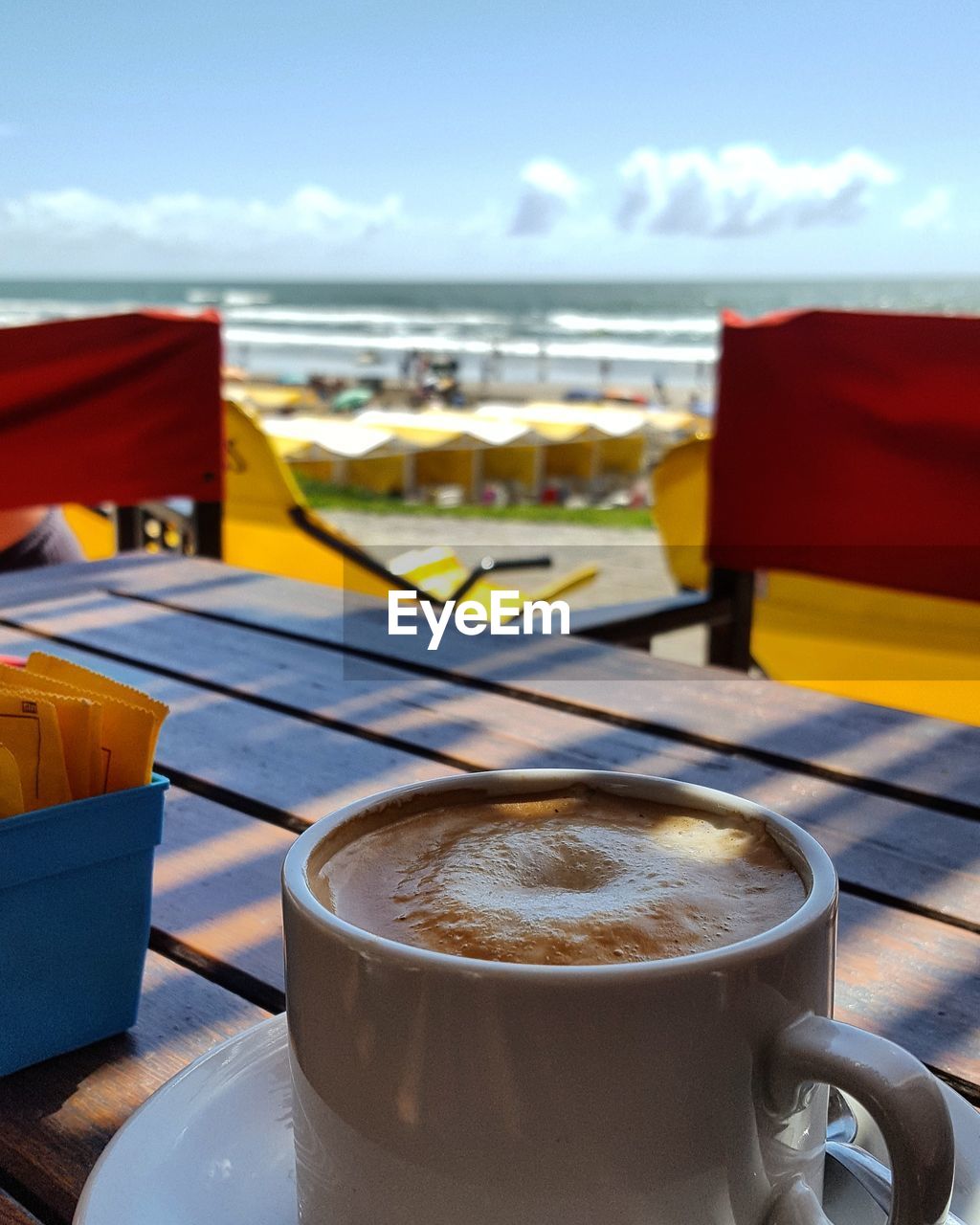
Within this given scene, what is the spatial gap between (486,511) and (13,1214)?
9.63 meters

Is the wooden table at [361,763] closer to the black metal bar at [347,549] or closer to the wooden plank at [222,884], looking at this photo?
the wooden plank at [222,884]

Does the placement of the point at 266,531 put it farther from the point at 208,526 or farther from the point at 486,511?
the point at 486,511

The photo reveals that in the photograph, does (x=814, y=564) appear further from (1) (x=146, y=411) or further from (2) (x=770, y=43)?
(2) (x=770, y=43)

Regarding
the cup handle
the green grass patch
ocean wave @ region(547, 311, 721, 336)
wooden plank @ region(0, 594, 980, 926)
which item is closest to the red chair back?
wooden plank @ region(0, 594, 980, 926)

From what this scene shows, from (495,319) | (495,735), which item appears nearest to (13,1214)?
(495,735)

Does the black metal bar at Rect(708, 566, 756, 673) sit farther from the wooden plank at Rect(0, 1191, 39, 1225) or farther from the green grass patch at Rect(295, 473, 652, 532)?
the green grass patch at Rect(295, 473, 652, 532)

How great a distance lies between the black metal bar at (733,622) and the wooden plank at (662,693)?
0.69 m

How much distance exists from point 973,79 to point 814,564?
177 ft

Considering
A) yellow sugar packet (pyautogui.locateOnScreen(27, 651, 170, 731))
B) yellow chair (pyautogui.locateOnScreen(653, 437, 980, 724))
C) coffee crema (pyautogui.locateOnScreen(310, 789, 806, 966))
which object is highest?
yellow sugar packet (pyautogui.locateOnScreen(27, 651, 170, 731))

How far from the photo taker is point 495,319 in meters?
28.5

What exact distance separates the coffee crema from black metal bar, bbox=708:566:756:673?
4.39 feet

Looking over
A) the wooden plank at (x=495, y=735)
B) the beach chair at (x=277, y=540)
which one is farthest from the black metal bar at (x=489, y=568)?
the wooden plank at (x=495, y=735)

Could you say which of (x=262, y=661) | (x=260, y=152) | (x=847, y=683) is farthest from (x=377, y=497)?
(x=260, y=152)

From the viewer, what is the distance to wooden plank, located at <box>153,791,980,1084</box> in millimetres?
449
